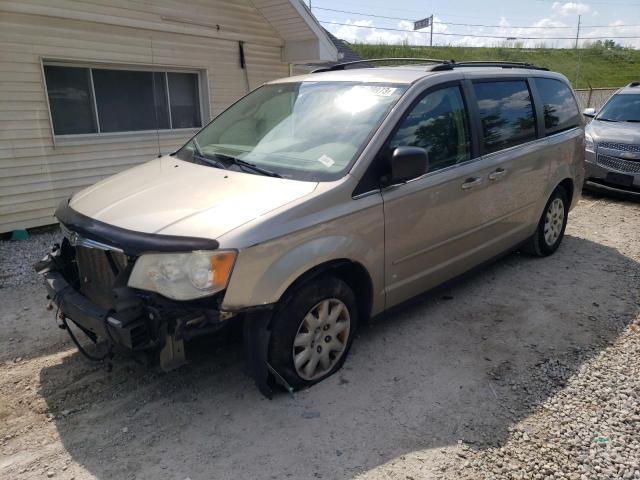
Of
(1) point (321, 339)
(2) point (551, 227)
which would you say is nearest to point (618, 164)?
A: (2) point (551, 227)

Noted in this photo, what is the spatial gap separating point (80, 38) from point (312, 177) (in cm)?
555

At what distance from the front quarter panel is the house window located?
5.66 metres

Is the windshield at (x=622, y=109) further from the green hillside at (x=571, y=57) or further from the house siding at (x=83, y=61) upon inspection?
the green hillside at (x=571, y=57)

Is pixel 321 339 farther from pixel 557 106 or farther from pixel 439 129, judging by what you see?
pixel 557 106

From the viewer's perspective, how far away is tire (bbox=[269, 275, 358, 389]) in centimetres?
292

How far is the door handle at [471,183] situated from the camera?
13.0 ft

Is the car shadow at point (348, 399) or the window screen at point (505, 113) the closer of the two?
the car shadow at point (348, 399)

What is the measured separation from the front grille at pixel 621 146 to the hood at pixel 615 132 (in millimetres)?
55

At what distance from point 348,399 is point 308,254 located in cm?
96

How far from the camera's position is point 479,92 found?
4.19 m

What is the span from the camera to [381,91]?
143 inches

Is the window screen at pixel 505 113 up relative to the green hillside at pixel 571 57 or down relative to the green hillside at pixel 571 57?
down

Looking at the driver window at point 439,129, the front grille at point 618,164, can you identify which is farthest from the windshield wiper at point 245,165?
the front grille at point 618,164

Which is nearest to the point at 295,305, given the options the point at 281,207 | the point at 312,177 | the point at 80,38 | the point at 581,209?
the point at 281,207
